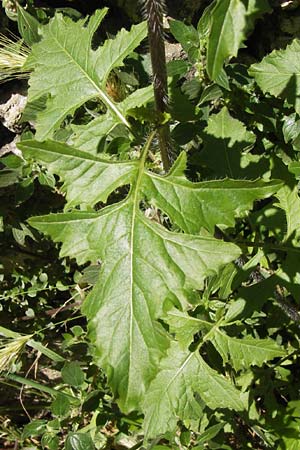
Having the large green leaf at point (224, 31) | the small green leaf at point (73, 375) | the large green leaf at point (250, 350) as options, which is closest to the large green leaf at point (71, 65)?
the large green leaf at point (224, 31)

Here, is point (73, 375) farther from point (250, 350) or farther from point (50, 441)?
point (250, 350)

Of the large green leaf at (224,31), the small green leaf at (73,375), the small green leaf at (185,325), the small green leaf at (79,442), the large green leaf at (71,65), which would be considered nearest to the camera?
the large green leaf at (224,31)

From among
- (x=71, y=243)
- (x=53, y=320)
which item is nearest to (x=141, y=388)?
(x=71, y=243)

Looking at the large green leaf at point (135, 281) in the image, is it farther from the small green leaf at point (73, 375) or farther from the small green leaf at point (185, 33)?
the small green leaf at point (73, 375)

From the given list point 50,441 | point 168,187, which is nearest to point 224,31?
point 168,187

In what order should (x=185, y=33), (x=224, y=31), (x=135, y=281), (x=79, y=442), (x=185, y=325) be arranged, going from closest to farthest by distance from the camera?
(x=224, y=31)
(x=135, y=281)
(x=185, y=325)
(x=185, y=33)
(x=79, y=442)

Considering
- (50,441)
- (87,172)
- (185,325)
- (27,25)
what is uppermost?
(27,25)
